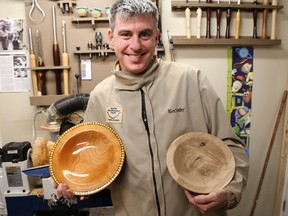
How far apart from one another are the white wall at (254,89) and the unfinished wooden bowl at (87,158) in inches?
45.3

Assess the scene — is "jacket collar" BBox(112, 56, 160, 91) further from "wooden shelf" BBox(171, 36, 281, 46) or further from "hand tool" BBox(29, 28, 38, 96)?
"hand tool" BBox(29, 28, 38, 96)

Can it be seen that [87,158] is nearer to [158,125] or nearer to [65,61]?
[158,125]

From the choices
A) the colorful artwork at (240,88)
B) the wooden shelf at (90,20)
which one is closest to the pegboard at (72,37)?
the wooden shelf at (90,20)

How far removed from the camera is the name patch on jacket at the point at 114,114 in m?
1.05

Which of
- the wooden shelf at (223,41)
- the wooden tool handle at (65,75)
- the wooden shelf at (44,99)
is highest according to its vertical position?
the wooden shelf at (223,41)

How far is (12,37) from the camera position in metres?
1.92

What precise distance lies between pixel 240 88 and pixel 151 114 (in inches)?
55.7

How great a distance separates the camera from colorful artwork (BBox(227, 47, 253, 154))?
206cm

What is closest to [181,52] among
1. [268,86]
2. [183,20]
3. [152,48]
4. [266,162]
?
[183,20]

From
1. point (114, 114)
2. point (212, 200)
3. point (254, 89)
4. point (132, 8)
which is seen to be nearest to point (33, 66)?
point (114, 114)

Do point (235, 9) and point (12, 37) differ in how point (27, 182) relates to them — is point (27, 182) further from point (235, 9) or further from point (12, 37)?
point (235, 9)

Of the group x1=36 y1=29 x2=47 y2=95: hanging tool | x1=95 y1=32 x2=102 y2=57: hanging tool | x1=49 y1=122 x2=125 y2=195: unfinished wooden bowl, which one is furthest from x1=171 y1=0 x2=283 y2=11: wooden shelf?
x1=49 y1=122 x2=125 y2=195: unfinished wooden bowl

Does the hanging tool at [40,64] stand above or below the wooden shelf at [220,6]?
below

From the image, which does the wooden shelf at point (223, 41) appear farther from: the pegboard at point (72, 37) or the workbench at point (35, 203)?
the workbench at point (35, 203)
